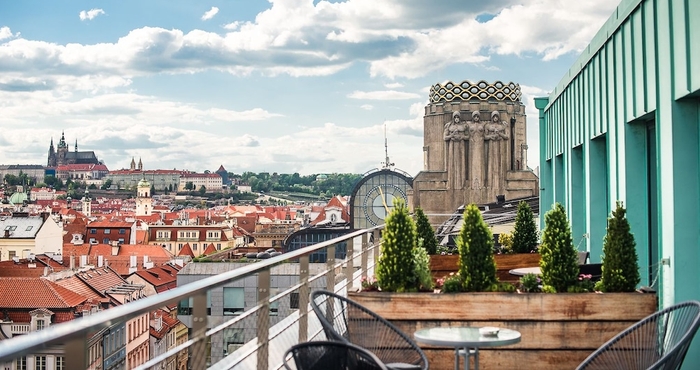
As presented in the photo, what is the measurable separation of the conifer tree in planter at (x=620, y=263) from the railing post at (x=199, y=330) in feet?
12.7

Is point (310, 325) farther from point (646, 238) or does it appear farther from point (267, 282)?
point (646, 238)

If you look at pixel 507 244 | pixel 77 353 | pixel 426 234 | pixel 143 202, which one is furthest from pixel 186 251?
pixel 77 353

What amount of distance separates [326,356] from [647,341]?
5.61ft

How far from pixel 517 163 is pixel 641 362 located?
135ft

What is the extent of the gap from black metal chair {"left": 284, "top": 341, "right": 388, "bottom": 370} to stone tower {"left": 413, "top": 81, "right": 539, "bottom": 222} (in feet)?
128

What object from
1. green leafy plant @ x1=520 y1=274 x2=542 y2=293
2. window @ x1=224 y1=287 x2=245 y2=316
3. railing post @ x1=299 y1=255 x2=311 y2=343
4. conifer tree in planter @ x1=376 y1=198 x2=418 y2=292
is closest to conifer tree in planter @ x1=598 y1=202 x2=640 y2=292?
green leafy plant @ x1=520 y1=274 x2=542 y2=293

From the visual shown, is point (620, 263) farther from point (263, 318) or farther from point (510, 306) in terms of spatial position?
point (263, 318)

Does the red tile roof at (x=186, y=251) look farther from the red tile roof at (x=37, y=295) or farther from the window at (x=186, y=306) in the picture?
the window at (x=186, y=306)

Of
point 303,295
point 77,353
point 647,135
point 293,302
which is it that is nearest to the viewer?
point 77,353

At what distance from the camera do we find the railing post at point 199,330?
3.03 m

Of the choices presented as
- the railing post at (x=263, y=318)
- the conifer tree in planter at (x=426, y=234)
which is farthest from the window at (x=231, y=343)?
the conifer tree in planter at (x=426, y=234)

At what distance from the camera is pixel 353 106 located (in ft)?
335

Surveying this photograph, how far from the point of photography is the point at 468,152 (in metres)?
43.1

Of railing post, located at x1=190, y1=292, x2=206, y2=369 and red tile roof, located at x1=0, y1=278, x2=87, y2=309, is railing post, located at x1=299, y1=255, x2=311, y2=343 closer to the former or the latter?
railing post, located at x1=190, y1=292, x2=206, y2=369
